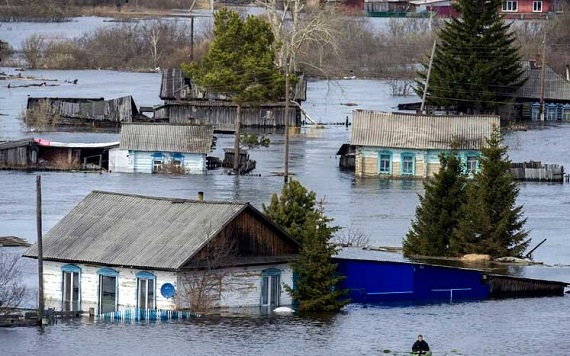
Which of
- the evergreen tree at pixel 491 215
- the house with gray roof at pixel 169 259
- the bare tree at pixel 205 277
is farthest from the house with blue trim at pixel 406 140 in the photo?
the bare tree at pixel 205 277

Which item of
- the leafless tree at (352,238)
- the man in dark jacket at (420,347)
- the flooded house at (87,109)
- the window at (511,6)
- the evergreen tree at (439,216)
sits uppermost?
the window at (511,6)

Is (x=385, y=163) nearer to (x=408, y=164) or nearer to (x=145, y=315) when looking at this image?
(x=408, y=164)

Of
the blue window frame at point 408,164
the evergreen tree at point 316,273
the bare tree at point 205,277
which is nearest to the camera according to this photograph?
the bare tree at point 205,277

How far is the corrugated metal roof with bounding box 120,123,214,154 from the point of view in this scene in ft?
216

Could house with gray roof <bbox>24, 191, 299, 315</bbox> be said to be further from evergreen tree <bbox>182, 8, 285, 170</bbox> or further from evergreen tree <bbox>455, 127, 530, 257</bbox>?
evergreen tree <bbox>182, 8, 285, 170</bbox>

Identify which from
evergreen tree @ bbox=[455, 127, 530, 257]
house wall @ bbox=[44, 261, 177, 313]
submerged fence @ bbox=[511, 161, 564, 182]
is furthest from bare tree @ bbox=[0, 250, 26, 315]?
submerged fence @ bbox=[511, 161, 564, 182]

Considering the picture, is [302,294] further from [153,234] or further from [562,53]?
[562,53]

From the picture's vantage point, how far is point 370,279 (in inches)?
1613

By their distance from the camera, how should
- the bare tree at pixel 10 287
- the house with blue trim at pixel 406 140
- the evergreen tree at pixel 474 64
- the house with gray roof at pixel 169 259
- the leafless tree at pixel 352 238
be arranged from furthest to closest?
the evergreen tree at pixel 474 64 → the house with blue trim at pixel 406 140 → the leafless tree at pixel 352 238 → the bare tree at pixel 10 287 → the house with gray roof at pixel 169 259

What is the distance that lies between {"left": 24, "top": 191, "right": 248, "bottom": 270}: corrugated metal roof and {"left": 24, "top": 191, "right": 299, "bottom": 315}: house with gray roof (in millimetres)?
21

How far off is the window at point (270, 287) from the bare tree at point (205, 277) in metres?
1.20

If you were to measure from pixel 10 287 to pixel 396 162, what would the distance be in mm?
28480

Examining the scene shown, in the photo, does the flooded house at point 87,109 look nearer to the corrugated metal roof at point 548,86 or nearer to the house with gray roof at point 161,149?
the house with gray roof at point 161,149

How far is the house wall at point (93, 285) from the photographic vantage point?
3800cm
